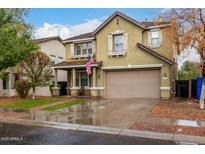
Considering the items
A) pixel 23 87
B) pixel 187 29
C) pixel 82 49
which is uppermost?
pixel 82 49

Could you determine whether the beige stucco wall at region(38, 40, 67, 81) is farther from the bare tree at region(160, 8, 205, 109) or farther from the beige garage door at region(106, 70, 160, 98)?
the bare tree at region(160, 8, 205, 109)

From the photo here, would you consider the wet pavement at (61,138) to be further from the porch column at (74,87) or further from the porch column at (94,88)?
the porch column at (74,87)

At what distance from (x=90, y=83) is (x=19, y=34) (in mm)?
8104

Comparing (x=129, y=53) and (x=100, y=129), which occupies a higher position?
(x=129, y=53)

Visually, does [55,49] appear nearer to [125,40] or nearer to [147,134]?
[125,40]

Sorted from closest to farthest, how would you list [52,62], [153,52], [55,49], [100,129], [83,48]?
[100,129], [153,52], [83,48], [52,62], [55,49]

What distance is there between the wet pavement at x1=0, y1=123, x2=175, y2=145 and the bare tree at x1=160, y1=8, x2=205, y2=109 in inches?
257

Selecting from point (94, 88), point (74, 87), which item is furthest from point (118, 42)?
point (74, 87)

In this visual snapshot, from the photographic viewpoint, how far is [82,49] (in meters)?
21.9

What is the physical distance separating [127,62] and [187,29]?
308 inches

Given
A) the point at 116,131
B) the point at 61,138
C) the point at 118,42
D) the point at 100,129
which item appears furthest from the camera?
the point at 118,42

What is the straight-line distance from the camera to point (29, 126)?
9016mm

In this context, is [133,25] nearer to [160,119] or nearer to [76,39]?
[76,39]
